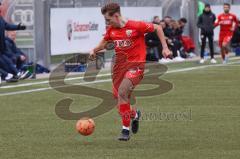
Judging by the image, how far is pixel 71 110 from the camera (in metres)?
16.3

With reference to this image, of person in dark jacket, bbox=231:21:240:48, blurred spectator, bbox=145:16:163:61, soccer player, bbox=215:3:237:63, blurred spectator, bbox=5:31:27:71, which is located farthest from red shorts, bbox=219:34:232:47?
blurred spectator, bbox=5:31:27:71

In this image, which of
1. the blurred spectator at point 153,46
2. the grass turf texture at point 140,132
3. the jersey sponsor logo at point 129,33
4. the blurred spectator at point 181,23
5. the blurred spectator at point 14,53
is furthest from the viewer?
the blurred spectator at point 181,23

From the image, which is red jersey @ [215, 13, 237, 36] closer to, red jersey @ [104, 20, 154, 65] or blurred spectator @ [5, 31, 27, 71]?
blurred spectator @ [5, 31, 27, 71]

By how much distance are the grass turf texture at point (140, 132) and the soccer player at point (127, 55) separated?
0.40 metres

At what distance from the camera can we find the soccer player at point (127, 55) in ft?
40.1

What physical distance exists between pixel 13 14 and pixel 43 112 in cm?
1082

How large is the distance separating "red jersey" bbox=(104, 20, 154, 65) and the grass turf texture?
3.62ft

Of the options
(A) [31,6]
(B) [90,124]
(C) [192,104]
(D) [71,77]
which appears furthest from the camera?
(A) [31,6]

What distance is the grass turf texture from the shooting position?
10.9m

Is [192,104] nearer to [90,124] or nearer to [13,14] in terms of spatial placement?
[90,124]

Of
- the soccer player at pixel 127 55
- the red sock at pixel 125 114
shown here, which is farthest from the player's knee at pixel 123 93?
the red sock at pixel 125 114

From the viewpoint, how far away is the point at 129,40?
40.7ft

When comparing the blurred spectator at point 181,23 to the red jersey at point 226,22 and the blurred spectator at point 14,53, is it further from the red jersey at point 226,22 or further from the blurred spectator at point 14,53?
the blurred spectator at point 14,53

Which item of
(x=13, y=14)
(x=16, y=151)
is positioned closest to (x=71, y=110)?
(x=16, y=151)
